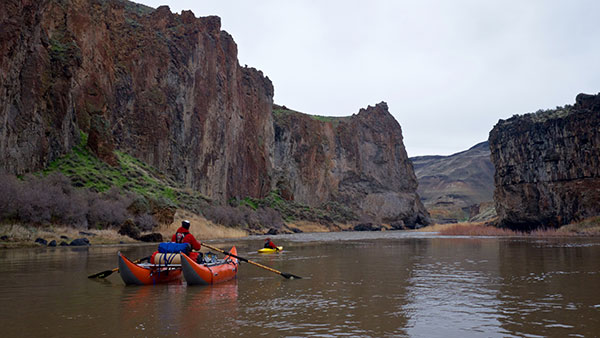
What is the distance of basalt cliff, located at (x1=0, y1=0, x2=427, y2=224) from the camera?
43562 millimetres

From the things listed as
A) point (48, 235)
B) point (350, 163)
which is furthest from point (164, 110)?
point (350, 163)

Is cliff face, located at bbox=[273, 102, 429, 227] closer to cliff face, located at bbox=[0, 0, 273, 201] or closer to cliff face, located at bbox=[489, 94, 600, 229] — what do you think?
cliff face, located at bbox=[0, 0, 273, 201]

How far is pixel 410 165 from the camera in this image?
16575 centimetres

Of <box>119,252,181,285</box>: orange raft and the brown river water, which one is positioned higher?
<box>119,252,181,285</box>: orange raft

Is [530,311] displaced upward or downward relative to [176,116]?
downward

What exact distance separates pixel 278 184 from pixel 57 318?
106m

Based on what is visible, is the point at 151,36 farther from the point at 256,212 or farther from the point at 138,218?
the point at 138,218

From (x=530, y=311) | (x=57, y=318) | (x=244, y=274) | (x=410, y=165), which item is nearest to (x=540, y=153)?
(x=244, y=274)

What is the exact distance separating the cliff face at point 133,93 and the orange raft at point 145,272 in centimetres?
2980

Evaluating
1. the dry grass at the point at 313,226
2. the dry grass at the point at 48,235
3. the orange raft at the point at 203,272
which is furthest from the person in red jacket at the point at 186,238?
the dry grass at the point at 313,226

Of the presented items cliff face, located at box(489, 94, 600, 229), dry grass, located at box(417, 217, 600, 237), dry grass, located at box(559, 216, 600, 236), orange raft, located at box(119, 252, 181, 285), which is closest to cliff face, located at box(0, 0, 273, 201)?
orange raft, located at box(119, 252, 181, 285)

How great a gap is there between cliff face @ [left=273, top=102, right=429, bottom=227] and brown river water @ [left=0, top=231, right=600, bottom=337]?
316 feet

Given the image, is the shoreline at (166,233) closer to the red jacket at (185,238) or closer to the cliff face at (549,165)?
the cliff face at (549,165)

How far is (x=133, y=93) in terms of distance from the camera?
72688mm
